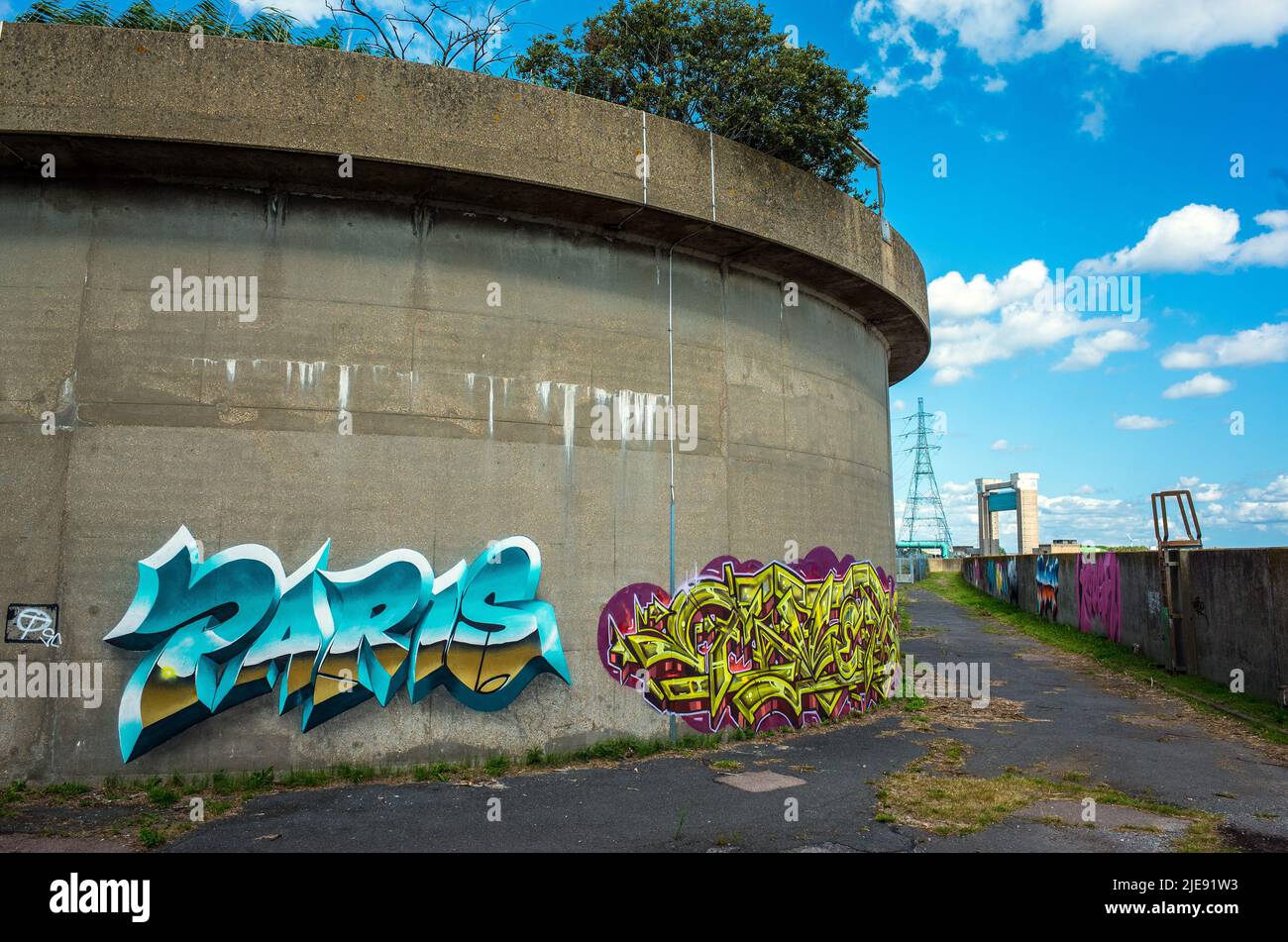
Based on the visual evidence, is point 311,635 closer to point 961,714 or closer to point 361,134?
point 361,134

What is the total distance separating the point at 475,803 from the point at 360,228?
5.75m

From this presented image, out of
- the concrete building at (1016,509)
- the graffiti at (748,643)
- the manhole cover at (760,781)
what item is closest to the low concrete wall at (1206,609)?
the graffiti at (748,643)

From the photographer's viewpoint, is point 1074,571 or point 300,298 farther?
point 1074,571

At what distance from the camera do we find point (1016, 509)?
236 feet

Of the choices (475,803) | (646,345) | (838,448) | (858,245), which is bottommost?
(475,803)

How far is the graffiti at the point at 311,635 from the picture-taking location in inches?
301

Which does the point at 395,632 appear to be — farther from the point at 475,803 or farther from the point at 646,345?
the point at 646,345

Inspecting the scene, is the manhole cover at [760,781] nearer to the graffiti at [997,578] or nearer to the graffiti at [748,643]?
the graffiti at [748,643]

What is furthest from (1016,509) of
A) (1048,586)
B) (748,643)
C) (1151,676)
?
(748,643)

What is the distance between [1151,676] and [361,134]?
15548 mm

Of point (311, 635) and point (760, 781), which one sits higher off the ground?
point (311, 635)

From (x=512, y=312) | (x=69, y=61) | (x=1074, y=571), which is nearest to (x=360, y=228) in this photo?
(x=512, y=312)

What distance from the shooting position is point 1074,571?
2317 cm

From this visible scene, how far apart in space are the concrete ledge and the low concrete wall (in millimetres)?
8816
